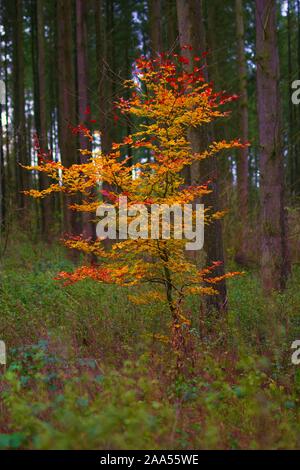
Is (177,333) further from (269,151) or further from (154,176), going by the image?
(269,151)

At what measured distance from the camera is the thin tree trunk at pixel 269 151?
8.26 meters

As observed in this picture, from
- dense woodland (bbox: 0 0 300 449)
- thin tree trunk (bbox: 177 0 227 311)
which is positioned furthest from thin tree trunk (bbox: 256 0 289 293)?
thin tree trunk (bbox: 177 0 227 311)

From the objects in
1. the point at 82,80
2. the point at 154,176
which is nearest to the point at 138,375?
the point at 154,176

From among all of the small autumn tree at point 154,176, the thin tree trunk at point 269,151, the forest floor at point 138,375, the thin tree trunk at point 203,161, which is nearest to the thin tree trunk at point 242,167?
the forest floor at point 138,375

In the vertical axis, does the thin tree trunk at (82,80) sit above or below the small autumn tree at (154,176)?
above

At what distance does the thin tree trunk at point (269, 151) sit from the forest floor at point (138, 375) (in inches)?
22.2

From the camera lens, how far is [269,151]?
27.0 ft

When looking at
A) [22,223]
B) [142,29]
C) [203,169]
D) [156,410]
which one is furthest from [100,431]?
[142,29]

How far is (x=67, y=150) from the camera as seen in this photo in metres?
14.1

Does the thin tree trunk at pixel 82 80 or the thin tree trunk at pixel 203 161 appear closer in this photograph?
the thin tree trunk at pixel 203 161

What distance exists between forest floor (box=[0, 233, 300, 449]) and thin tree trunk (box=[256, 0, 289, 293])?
0.56 metres

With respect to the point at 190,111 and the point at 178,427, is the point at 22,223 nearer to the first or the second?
the point at 190,111

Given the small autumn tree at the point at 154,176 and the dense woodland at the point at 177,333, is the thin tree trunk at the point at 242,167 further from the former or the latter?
the small autumn tree at the point at 154,176

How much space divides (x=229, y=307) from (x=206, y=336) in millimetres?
1472
